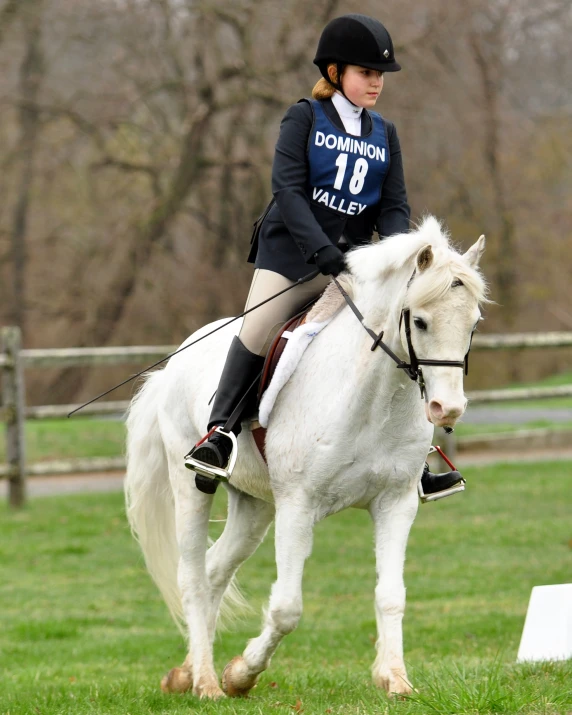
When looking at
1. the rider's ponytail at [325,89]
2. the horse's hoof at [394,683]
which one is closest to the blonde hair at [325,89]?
the rider's ponytail at [325,89]

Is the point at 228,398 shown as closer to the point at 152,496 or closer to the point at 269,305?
the point at 269,305

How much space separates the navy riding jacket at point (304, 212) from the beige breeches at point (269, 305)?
62 mm

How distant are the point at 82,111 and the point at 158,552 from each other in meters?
13.2

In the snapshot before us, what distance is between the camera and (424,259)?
419cm

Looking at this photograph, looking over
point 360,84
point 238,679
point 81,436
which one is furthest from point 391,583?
point 81,436

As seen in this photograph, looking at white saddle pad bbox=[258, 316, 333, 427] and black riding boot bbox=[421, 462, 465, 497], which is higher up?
white saddle pad bbox=[258, 316, 333, 427]

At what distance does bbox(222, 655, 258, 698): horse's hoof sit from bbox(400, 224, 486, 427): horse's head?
→ 1.69 metres

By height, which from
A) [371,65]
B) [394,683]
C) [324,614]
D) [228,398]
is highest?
[371,65]

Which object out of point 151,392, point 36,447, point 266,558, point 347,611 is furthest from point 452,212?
point 151,392

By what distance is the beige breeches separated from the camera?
197 inches

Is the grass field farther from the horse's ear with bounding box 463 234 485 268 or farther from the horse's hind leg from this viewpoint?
the horse's ear with bounding box 463 234 485 268

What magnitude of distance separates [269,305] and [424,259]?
1.07m

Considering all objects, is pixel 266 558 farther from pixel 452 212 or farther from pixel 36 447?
pixel 452 212

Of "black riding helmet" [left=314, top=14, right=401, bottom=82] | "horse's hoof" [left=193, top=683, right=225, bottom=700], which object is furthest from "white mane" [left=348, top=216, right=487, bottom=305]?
"horse's hoof" [left=193, top=683, right=225, bottom=700]
